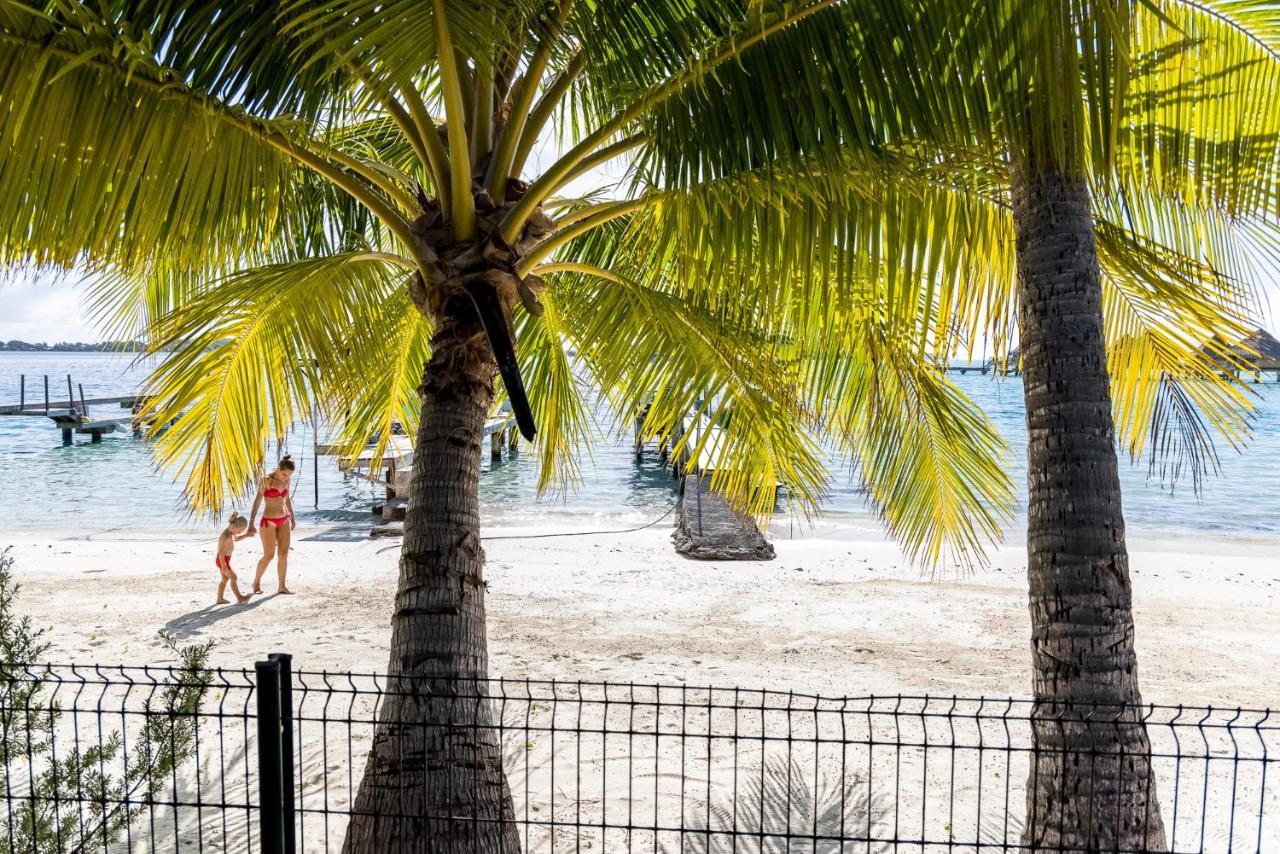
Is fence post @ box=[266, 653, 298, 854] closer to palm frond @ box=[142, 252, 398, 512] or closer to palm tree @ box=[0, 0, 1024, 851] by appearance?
palm tree @ box=[0, 0, 1024, 851]

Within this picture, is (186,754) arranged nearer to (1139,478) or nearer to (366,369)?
(366,369)

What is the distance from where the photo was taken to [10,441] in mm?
55188

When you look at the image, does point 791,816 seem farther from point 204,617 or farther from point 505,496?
point 505,496

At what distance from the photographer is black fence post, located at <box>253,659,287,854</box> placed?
3891 millimetres

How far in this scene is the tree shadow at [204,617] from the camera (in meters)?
11.5

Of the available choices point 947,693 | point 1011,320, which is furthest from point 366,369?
point 947,693

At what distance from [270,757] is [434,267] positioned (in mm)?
2629

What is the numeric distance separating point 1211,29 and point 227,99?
4.77 m

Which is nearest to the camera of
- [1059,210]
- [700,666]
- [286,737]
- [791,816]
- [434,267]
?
[286,737]

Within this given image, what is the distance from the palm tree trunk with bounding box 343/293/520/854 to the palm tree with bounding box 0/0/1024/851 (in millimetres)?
14

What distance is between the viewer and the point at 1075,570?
13.5ft

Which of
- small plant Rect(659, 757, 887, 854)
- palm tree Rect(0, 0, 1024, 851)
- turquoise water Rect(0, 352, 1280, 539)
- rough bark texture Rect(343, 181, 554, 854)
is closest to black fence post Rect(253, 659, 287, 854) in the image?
palm tree Rect(0, 0, 1024, 851)

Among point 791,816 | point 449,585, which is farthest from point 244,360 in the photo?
point 791,816

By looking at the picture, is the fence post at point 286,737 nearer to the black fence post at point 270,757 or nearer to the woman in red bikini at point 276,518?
the black fence post at point 270,757
